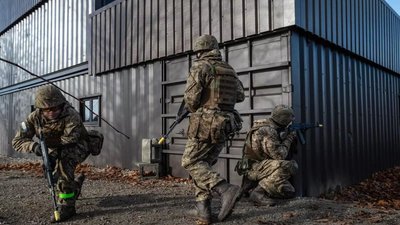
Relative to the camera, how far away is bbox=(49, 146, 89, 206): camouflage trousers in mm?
4484

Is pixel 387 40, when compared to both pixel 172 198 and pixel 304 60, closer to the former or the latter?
pixel 304 60

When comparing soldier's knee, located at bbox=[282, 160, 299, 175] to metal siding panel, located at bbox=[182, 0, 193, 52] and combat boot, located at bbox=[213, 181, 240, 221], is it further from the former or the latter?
metal siding panel, located at bbox=[182, 0, 193, 52]

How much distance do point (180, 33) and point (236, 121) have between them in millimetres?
4185

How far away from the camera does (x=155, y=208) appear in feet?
16.6

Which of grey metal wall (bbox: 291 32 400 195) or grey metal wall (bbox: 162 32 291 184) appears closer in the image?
grey metal wall (bbox: 162 32 291 184)

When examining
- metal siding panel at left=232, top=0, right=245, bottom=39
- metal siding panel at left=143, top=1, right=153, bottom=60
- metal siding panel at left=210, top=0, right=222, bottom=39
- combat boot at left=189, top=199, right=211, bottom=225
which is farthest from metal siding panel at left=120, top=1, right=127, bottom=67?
combat boot at left=189, top=199, right=211, bottom=225

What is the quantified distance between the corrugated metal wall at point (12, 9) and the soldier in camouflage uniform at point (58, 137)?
1170 centimetres

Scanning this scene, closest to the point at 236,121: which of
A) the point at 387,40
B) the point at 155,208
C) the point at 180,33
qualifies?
the point at 155,208

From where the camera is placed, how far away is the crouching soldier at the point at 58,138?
4465mm

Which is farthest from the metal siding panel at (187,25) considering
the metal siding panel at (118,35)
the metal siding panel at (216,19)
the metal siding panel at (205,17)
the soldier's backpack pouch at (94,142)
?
the soldier's backpack pouch at (94,142)

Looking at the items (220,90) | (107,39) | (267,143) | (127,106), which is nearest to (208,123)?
(220,90)

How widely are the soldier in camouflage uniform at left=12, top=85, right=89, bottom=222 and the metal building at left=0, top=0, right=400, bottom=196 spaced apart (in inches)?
81.5

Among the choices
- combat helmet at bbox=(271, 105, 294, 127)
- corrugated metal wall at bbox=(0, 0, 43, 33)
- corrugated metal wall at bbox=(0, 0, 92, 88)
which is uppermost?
corrugated metal wall at bbox=(0, 0, 43, 33)

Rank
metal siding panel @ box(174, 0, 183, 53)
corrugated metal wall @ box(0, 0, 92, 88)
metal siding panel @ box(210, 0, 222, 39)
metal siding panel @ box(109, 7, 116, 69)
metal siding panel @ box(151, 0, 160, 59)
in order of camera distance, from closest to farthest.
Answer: metal siding panel @ box(210, 0, 222, 39), metal siding panel @ box(174, 0, 183, 53), metal siding panel @ box(151, 0, 160, 59), metal siding panel @ box(109, 7, 116, 69), corrugated metal wall @ box(0, 0, 92, 88)
